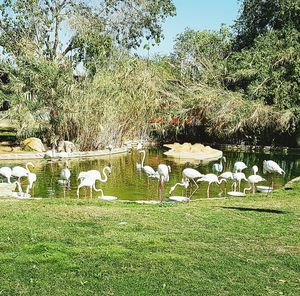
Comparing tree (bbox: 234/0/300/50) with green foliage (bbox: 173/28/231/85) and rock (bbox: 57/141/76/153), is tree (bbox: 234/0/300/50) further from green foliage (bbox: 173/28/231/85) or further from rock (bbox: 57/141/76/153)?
rock (bbox: 57/141/76/153)

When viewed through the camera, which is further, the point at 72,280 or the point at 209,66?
the point at 209,66

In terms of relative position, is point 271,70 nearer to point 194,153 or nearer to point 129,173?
point 194,153

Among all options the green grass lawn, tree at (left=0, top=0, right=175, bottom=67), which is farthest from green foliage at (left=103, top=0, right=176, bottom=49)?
the green grass lawn

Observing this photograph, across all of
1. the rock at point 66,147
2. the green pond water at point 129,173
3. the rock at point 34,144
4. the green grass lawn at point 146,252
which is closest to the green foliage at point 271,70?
the green pond water at point 129,173

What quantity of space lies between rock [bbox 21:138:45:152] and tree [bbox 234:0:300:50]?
19.0 meters

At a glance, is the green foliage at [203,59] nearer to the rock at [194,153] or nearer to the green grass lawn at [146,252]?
the rock at [194,153]

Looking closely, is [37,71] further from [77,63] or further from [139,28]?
[139,28]

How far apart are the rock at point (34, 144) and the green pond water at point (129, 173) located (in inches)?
104

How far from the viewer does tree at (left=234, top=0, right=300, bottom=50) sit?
3556 centimetres

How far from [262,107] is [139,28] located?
11.2 meters

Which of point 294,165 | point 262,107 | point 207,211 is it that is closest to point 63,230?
point 207,211

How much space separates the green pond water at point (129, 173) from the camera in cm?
1565

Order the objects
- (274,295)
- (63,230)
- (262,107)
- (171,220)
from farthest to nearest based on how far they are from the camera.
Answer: (262,107), (171,220), (63,230), (274,295)

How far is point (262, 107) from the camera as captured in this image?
31938mm
